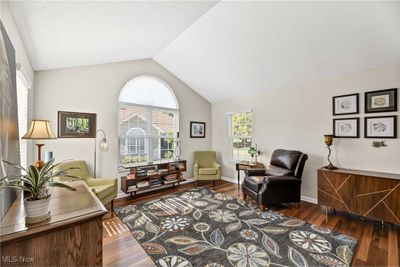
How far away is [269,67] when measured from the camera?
11.6 feet

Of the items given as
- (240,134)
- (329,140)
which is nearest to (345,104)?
(329,140)

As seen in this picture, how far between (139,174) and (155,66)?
2.64 meters

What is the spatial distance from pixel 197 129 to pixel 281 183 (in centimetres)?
285

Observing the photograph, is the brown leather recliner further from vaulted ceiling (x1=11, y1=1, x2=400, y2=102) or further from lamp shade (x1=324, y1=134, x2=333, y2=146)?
vaulted ceiling (x1=11, y1=1, x2=400, y2=102)

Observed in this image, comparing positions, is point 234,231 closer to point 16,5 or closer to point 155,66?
point 16,5

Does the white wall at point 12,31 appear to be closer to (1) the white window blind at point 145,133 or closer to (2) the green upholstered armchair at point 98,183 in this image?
(2) the green upholstered armchair at point 98,183

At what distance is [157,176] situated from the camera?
13.2ft

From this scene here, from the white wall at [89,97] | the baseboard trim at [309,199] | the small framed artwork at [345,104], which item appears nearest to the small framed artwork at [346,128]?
the small framed artwork at [345,104]

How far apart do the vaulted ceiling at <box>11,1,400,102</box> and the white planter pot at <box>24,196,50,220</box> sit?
171 cm

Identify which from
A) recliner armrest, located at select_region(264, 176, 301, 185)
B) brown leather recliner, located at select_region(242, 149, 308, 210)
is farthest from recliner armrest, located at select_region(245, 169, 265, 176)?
recliner armrest, located at select_region(264, 176, 301, 185)

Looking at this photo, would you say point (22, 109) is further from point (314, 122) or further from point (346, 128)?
point (346, 128)

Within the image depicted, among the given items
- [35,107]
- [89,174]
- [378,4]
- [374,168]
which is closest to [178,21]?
[378,4]

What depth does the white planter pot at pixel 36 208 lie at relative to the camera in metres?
1.00

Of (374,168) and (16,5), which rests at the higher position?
(16,5)
